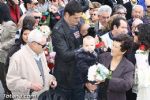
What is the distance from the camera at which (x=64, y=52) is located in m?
5.62

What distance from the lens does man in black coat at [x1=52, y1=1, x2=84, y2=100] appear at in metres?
5.68

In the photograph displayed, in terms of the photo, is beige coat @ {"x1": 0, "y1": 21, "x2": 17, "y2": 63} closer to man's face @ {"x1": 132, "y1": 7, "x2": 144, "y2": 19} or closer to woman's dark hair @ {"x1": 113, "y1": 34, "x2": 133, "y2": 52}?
woman's dark hair @ {"x1": 113, "y1": 34, "x2": 133, "y2": 52}

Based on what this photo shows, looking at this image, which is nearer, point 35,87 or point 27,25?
point 35,87

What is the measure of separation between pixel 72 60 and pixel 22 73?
906 mm

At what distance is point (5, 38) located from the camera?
6.44 metres

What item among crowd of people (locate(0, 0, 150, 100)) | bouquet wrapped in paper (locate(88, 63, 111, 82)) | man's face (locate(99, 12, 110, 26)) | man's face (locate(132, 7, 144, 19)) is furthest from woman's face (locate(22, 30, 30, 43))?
man's face (locate(132, 7, 144, 19))

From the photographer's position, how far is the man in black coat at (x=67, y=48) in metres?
5.68

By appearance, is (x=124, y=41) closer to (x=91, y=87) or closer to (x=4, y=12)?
(x=91, y=87)

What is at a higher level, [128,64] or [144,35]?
[144,35]

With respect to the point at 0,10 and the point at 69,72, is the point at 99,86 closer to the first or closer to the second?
the point at 69,72

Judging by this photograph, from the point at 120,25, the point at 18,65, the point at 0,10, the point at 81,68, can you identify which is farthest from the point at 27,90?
the point at 0,10

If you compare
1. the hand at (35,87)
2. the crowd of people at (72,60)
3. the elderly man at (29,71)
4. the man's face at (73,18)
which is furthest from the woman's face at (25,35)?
the hand at (35,87)

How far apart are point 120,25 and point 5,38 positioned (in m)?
1.84

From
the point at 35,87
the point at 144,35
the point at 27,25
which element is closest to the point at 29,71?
the point at 35,87
